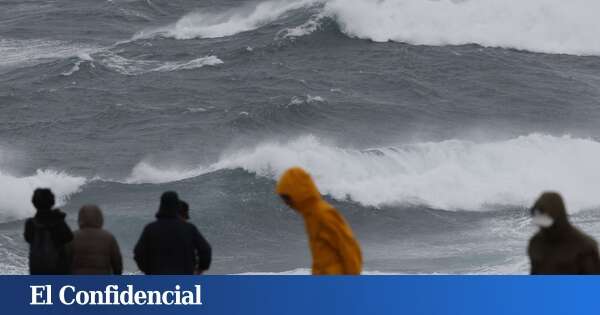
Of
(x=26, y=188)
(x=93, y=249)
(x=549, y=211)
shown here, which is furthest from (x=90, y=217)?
(x=26, y=188)

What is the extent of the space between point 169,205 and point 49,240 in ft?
3.00

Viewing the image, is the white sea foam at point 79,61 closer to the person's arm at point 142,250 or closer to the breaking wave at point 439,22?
the breaking wave at point 439,22

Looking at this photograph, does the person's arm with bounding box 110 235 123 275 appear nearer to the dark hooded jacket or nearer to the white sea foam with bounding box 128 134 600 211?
the dark hooded jacket

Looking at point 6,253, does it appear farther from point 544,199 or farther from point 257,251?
point 544,199

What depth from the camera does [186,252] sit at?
8414 millimetres

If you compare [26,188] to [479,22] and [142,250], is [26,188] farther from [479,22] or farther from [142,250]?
[479,22]

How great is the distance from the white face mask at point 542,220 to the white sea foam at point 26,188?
17.5 m

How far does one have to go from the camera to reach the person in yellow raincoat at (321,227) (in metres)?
7.55

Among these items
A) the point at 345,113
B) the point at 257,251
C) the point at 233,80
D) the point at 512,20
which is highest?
the point at 512,20

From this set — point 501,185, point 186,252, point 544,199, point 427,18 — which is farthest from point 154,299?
point 427,18

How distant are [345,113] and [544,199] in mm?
23842

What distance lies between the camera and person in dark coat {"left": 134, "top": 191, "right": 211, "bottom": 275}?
838cm

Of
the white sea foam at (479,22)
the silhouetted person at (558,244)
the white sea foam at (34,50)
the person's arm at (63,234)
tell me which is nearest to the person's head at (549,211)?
the silhouetted person at (558,244)

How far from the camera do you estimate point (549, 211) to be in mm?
7340
